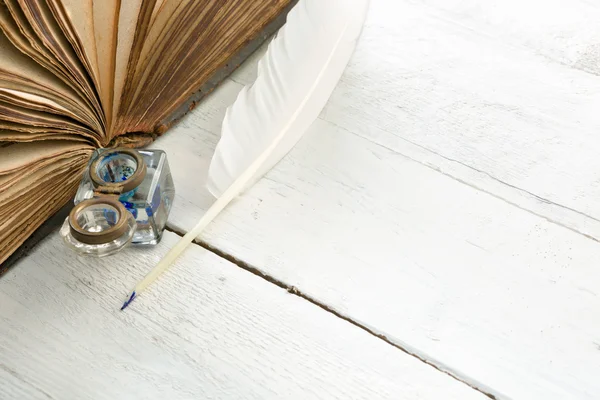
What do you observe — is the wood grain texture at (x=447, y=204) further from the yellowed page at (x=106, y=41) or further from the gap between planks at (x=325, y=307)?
the yellowed page at (x=106, y=41)

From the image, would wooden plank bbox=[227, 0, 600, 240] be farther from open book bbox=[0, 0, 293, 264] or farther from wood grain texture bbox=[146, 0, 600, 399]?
open book bbox=[0, 0, 293, 264]

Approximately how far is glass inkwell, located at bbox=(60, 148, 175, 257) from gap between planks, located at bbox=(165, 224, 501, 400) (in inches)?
1.5

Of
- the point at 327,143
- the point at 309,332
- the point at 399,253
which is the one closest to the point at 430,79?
the point at 327,143

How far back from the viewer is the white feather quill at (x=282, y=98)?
2.29 ft

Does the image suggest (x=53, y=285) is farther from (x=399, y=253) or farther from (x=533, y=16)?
(x=533, y=16)

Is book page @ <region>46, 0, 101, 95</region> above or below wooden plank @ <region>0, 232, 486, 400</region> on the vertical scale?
above

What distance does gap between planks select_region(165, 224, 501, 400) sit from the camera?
59 centimetres

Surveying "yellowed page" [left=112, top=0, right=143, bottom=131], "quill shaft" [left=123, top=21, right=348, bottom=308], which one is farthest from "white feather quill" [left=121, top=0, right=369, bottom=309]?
"yellowed page" [left=112, top=0, right=143, bottom=131]

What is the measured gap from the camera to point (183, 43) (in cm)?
72

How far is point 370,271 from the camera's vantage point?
657 millimetres

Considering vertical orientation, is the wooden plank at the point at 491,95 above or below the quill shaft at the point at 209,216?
above

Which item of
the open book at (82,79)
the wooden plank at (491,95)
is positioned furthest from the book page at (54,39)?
the wooden plank at (491,95)

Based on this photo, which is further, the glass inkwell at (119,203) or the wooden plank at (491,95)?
the wooden plank at (491,95)

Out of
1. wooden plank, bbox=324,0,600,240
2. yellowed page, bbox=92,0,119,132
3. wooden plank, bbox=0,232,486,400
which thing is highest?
wooden plank, bbox=324,0,600,240
